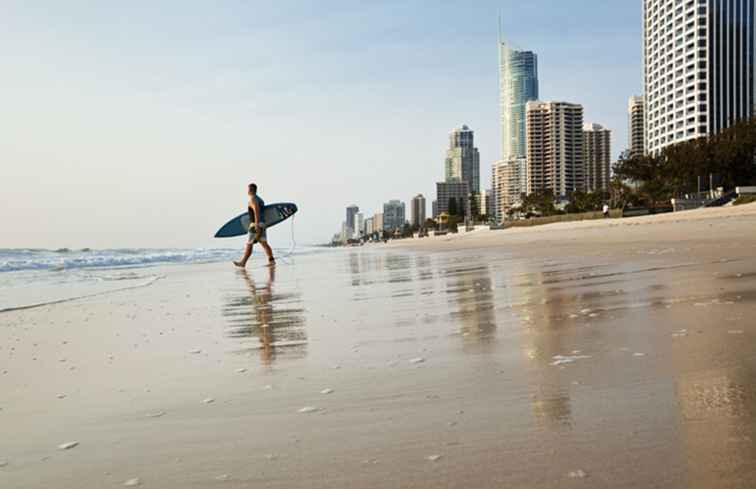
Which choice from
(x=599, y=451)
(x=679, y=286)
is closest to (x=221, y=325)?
(x=599, y=451)

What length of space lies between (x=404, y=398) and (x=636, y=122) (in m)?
187

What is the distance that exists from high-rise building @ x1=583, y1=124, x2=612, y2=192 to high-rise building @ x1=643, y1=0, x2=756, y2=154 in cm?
4164

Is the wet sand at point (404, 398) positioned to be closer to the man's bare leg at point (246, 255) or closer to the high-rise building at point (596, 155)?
the man's bare leg at point (246, 255)

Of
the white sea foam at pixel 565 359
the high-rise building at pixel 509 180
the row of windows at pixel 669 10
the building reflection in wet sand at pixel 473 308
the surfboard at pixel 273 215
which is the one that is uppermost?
the row of windows at pixel 669 10

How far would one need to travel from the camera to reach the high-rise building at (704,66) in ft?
381

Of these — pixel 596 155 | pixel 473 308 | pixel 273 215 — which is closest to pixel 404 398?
pixel 473 308

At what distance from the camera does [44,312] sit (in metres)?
6.48

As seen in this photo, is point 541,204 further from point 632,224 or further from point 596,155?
point 596,155

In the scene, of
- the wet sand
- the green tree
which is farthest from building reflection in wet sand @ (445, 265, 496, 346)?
the green tree

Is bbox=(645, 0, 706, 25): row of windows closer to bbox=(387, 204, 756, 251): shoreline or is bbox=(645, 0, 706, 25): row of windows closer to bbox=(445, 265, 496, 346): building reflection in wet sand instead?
bbox=(387, 204, 756, 251): shoreline

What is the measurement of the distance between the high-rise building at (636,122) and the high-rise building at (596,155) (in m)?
6.64

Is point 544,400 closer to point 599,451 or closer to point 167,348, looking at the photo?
point 599,451

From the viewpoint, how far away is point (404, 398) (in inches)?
92.7

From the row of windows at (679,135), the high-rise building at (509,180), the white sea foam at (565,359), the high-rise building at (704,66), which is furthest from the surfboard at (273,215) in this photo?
the high-rise building at (509,180)
